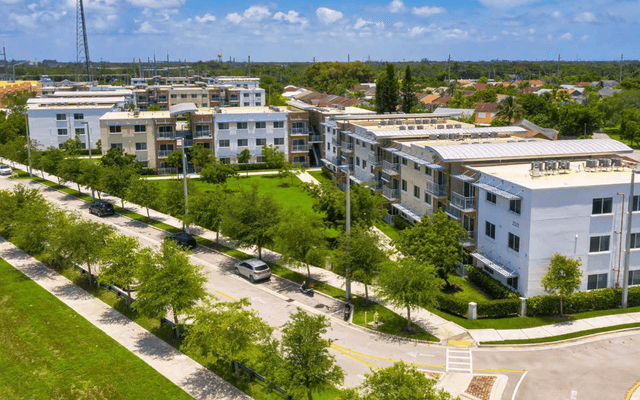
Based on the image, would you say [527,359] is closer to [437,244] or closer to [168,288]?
[437,244]

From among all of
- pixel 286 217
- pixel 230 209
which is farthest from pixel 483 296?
pixel 230 209

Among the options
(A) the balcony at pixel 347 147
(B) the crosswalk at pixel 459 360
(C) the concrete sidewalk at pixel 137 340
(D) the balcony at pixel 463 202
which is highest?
(A) the balcony at pixel 347 147

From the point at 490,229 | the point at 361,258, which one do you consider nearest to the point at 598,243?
the point at 490,229

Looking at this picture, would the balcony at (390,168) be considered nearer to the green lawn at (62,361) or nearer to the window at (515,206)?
→ the window at (515,206)

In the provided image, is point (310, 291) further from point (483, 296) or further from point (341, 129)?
point (341, 129)

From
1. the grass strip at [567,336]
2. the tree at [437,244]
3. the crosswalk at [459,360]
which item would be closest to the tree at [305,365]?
the crosswalk at [459,360]

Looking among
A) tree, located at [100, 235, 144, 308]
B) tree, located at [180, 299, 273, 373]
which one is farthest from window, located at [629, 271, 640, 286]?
tree, located at [100, 235, 144, 308]

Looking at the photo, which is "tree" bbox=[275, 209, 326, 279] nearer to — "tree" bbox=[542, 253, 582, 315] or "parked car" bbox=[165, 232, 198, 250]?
"parked car" bbox=[165, 232, 198, 250]
